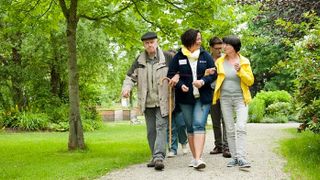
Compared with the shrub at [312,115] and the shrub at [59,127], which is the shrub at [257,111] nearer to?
the shrub at [59,127]

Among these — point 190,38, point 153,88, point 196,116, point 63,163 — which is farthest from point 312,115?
point 63,163

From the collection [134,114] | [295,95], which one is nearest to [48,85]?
[134,114]

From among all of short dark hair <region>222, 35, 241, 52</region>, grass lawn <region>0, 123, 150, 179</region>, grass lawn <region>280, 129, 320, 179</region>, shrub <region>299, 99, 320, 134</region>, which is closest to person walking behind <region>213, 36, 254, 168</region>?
short dark hair <region>222, 35, 241, 52</region>

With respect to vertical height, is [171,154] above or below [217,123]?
below

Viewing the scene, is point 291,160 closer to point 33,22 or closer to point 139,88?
point 139,88

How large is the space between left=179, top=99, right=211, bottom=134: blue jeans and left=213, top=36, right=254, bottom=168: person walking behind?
11.0 inches

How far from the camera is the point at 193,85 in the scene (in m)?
7.07

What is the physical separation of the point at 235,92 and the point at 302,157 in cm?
197

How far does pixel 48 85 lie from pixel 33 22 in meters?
13.5

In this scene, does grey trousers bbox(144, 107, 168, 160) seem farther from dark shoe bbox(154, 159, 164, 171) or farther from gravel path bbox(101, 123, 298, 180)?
gravel path bbox(101, 123, 298, 180)

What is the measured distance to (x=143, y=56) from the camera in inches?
298

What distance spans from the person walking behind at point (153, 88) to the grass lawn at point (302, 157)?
1.83 meters

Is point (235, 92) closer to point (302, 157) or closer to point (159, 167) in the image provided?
point (159, 167)

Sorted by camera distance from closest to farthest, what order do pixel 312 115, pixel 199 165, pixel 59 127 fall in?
pixel 199 165
pixel 312 115
pixel 59 127
